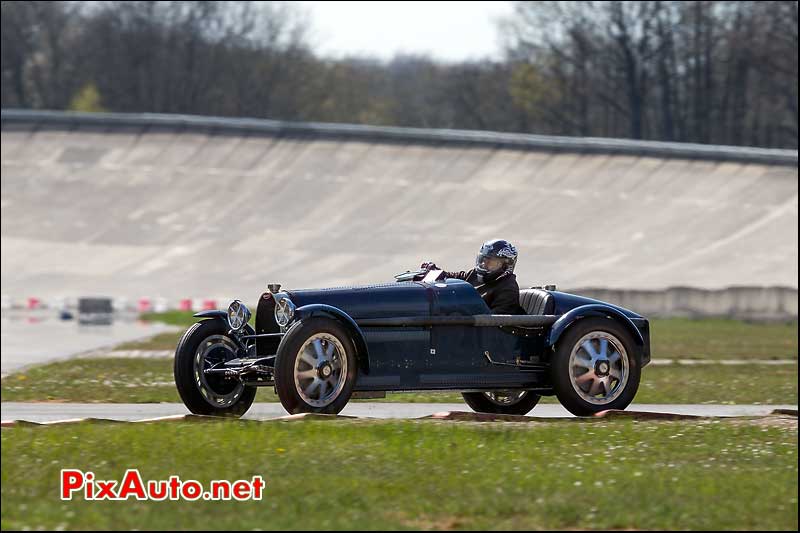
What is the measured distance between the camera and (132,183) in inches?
2778

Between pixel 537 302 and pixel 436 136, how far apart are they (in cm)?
6150

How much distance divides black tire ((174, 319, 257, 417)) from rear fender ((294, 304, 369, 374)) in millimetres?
1209

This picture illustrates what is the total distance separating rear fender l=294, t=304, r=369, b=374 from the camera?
38.3 ft

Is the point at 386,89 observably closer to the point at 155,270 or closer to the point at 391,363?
the point at 155,270

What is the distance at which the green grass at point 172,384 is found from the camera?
17.5 m

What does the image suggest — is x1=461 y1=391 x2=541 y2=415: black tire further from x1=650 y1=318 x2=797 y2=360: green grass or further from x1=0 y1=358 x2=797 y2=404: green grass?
x1=650 y1=318 x2=797 y2=360: green grass

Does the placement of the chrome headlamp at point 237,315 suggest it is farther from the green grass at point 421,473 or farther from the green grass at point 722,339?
the green grass at point 722,339

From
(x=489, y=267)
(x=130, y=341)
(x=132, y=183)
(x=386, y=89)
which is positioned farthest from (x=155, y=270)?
(x=386, y=89)

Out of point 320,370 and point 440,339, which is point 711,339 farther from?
A: point 320,370

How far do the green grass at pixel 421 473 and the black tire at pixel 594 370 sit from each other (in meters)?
1.41

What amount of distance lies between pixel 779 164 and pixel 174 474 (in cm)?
6230

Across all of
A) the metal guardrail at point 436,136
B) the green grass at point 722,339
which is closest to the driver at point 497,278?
the green grass at point 722,339

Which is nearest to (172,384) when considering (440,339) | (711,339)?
(440,339)

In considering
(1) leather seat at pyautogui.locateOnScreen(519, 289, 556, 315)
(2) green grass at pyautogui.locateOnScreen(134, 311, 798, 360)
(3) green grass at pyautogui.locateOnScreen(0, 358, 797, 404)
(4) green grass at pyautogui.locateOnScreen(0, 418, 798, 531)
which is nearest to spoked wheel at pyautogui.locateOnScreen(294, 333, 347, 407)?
(4) green grass at pyautogui.locateOnScreen(0, 418, 798, 531)
